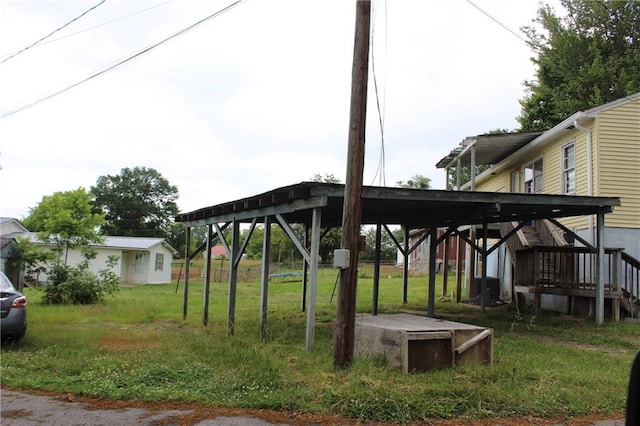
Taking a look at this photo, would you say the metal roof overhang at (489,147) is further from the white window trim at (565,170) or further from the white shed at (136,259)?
the white shed at (136,259)

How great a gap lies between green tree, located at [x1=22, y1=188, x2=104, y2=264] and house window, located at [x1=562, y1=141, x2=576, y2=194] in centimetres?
1535

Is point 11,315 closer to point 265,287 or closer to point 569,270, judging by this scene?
point 265,287

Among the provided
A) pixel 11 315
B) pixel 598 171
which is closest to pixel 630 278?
pixel 598 171

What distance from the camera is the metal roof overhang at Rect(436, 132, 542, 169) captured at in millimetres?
15875

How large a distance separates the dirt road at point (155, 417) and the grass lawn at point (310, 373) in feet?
0.57

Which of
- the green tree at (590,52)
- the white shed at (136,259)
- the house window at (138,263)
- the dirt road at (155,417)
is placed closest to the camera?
the dirt road at (155,417)

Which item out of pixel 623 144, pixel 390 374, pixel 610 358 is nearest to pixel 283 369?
pixel 390 374

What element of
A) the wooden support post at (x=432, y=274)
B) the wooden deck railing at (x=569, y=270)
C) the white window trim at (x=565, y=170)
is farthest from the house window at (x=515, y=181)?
the wooden support post at (x=432, y=274)

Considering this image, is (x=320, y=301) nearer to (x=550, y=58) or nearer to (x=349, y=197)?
(x=349, y=197)

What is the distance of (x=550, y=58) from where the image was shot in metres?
25.2

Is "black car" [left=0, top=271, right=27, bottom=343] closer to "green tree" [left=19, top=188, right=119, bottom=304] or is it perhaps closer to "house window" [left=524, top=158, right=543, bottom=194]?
"green tree" [left=19, top=188, right=119, bottom=304]

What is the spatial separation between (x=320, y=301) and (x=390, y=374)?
12.0 metres

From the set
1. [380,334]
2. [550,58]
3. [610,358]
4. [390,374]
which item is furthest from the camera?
[550,58]

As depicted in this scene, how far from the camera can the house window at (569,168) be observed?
47.9 feet
